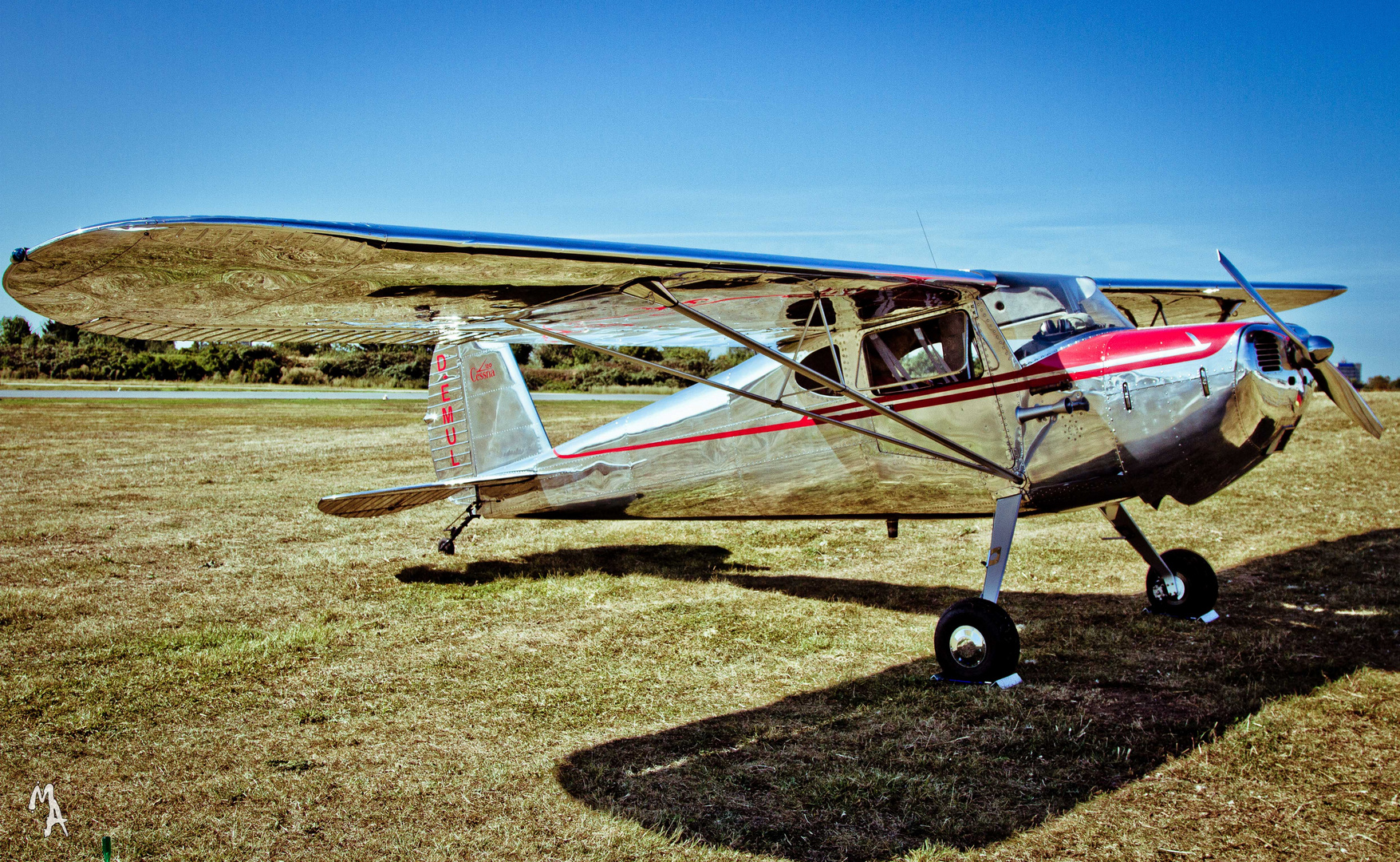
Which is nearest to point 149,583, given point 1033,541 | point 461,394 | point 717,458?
point 461,394

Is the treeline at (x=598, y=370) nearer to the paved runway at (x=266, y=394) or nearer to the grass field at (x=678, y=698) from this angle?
the paved runway at (x=266, y=394)

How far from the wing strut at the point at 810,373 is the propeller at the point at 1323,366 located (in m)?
1.54

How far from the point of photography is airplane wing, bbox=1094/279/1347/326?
6.98m

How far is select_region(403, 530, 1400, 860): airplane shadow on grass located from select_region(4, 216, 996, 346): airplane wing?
7.36 feet

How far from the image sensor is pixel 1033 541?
8.88 metres

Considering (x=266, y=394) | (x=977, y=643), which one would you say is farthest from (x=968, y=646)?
(x=266, y=394)

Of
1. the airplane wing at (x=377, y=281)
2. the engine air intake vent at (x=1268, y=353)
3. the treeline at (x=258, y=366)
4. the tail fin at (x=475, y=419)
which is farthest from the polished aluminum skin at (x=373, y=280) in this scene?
the treeline at (x=258, y=366)

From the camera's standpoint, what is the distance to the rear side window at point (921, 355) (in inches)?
207

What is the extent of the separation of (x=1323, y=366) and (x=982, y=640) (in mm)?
2394

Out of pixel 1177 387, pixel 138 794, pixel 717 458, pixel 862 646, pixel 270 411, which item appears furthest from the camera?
pixel 270 411

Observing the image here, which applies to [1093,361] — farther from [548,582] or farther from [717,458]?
[548,582]

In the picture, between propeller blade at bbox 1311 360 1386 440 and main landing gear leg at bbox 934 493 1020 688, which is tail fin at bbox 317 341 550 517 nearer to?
main landing gear leg at bbox 934 493 1020 688

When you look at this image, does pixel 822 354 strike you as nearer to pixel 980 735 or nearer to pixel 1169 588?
pixel 980 735

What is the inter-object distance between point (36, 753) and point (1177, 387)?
5939 mm
